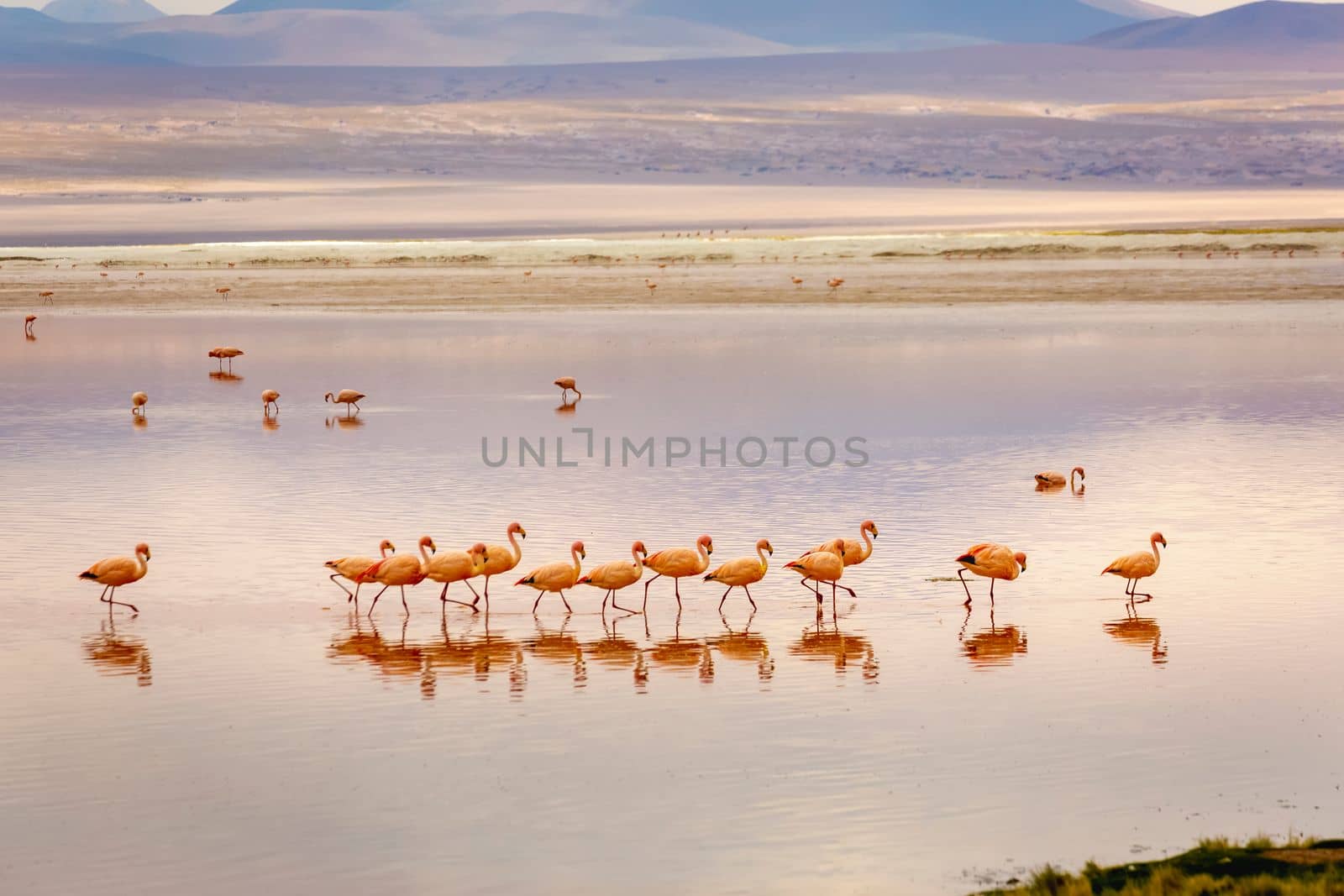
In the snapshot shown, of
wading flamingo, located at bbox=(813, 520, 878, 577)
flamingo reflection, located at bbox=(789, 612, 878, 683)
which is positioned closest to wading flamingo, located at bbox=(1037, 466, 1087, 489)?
wading flamingo, located at bbox=(813, 520, 878, 577)

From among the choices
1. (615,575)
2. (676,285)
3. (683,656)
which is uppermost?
(676,285)

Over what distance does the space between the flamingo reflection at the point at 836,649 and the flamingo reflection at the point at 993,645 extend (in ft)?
2.19

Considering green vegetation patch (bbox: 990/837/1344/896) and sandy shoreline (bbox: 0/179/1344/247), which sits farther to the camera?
sandy shoreline (bbox: 0/179/1344/247)

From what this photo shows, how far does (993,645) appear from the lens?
12688 mm

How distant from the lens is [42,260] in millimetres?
67250

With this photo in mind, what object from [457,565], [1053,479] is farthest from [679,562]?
[1053,479]

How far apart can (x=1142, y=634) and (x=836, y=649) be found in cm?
216

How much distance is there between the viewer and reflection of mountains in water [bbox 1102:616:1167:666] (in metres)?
12.4

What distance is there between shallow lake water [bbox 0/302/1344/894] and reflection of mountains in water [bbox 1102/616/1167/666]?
0.06 meters

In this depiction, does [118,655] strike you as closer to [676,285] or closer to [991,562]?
[991,562]

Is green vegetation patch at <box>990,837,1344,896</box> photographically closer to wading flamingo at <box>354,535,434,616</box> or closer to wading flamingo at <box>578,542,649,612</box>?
wading flamingo at <box>578,542,649,612</box>

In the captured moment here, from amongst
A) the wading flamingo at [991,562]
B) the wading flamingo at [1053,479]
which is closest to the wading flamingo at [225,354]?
the wading flamingo at [1053,479]

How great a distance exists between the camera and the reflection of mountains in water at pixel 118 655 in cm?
1230

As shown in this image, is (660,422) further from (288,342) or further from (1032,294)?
(1032,294)
